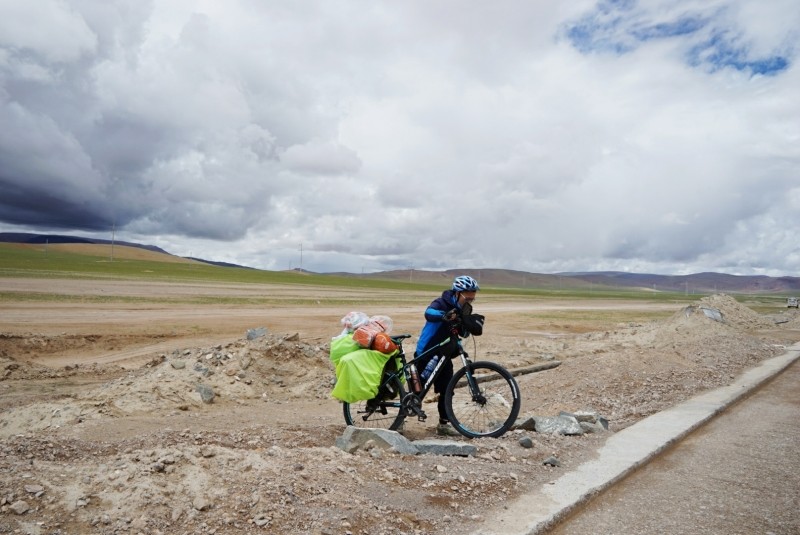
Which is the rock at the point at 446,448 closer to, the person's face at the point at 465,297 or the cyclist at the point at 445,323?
the cyclist at the point at 445,323

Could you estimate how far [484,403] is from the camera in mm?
7238

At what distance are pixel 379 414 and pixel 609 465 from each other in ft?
9.32

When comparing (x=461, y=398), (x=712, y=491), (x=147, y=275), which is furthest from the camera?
(x=147, y=275)

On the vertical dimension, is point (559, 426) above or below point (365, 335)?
below

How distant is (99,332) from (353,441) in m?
18.3

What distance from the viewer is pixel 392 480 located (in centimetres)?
514

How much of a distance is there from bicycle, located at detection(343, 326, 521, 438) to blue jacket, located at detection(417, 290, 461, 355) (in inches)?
3.4

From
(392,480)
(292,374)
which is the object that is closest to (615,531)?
(392,480)

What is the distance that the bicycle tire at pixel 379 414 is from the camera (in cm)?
707

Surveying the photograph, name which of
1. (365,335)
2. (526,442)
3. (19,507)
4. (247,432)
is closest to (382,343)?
(365,335)

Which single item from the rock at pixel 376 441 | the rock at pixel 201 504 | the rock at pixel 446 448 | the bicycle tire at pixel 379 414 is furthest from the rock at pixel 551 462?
the rock at pixel 201 504

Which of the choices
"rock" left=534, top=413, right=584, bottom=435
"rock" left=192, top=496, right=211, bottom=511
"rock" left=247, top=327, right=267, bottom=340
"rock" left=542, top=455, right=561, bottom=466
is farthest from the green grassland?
"rock" left=542, top=455, right=561, bottom=466

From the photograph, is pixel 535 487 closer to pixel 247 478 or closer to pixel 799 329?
pixel 247 478

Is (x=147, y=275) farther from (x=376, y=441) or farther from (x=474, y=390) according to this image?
(x=376, y=441)
